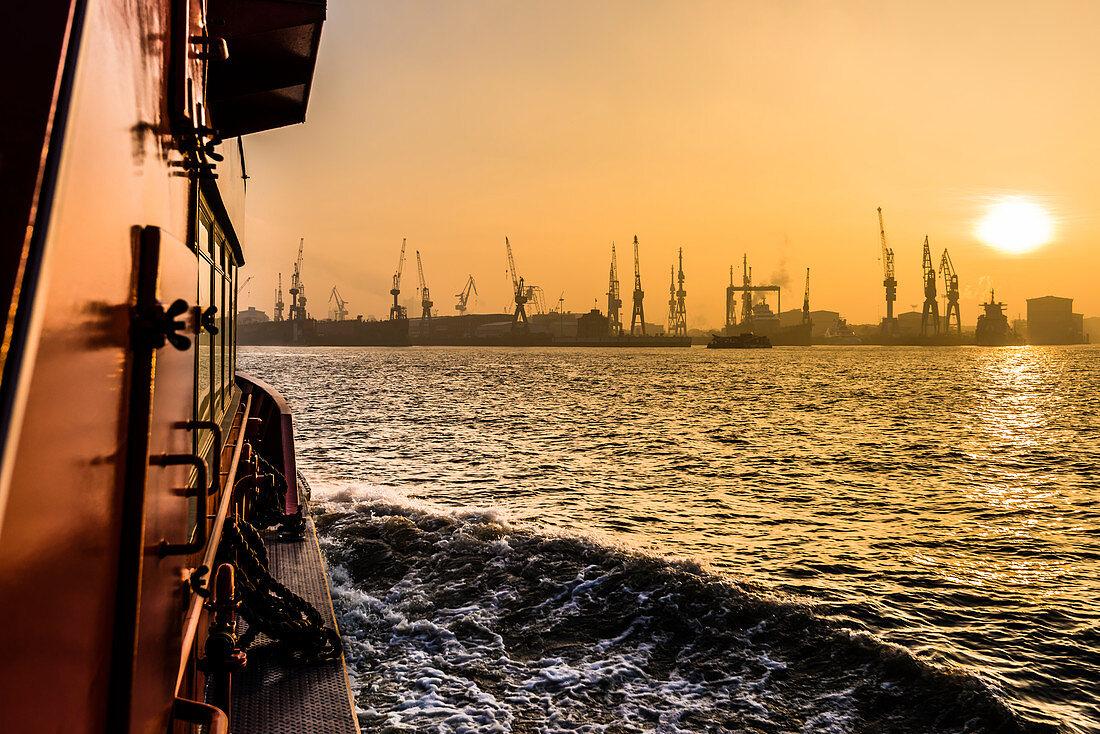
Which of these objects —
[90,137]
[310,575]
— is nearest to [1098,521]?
[310,575]

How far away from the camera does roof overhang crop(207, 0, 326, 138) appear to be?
425cm

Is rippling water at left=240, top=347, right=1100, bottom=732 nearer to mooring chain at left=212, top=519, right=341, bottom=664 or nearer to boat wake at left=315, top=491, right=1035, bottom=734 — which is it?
boat wake at left=315, top=491, right=1035, bottom=734

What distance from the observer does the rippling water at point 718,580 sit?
5.35 metres

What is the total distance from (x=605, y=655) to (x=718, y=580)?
6.93ft

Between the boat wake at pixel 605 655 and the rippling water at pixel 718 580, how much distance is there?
0.02m

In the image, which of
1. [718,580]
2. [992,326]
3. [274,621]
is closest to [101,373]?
[274,621]

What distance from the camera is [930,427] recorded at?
27.6 meters

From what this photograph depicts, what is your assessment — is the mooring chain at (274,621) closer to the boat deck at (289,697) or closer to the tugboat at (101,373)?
the boat deck at (289,697)

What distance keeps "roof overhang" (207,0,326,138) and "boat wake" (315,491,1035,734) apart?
4.61 m

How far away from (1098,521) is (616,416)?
57.9 ft

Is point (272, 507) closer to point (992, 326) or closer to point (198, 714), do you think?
point (198, 714)

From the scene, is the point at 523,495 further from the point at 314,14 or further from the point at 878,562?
the point at 314,14

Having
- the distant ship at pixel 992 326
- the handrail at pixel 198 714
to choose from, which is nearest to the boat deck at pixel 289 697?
the handrail at pixel 198 714

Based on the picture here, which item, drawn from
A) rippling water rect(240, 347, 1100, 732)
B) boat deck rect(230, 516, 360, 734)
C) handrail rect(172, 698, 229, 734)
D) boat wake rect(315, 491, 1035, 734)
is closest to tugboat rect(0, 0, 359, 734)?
A: handrail rect(172, 698, 229, 734)
